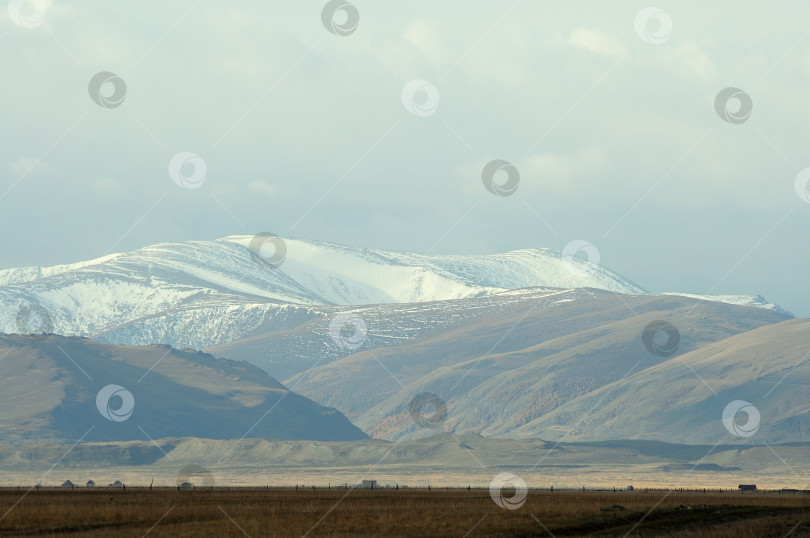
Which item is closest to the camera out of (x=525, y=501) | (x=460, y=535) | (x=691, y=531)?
(x=460, y=535)

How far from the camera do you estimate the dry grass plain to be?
85.8m

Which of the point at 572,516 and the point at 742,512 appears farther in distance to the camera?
the point at 742,512

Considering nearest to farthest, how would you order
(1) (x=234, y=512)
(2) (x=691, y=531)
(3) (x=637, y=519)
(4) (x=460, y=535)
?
(4) (x=460, y=535) → (2) (x=691, y=531) → (3) (x=637, y=519) → (1) (x=234, y=512)

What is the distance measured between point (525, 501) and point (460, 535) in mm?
42824

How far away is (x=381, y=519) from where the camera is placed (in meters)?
95.2

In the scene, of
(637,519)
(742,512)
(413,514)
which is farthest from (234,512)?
(742,512)

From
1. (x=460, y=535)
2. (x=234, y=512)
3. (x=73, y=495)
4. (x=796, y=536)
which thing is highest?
(x=73, y=495)

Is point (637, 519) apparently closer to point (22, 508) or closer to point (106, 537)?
point (106, 537)

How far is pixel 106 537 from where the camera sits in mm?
82000

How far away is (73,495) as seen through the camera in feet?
438

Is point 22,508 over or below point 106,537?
over

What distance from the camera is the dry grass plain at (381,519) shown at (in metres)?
85.8

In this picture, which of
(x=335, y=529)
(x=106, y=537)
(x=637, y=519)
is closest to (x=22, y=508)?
(x=106, y=537)

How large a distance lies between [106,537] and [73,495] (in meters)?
54.7
